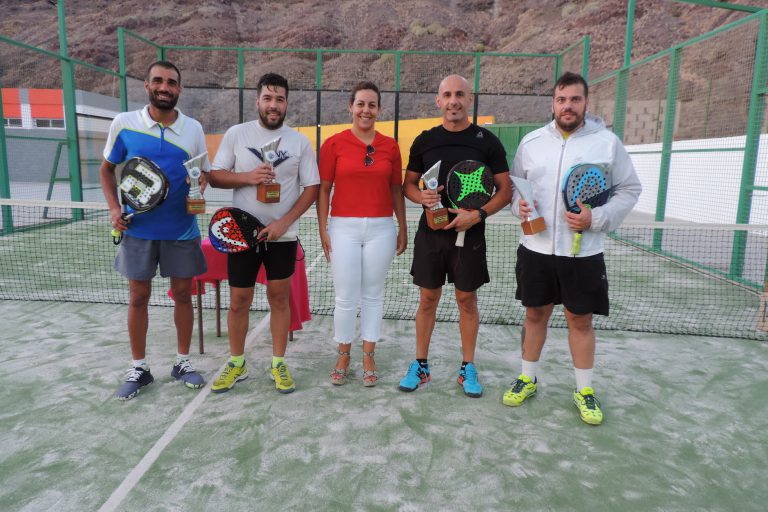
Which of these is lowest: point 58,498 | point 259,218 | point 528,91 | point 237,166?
point 58,498

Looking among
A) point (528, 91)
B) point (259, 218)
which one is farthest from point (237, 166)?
point (528, 91)

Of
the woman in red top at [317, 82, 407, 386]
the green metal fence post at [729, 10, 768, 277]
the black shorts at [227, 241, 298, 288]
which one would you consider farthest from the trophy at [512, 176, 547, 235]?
the green metal fence post at [729, 10, 768, 277]

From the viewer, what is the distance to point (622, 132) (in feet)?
33.2

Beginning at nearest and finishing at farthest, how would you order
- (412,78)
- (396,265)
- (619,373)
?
(619,373)
(396,265)
(412,78)

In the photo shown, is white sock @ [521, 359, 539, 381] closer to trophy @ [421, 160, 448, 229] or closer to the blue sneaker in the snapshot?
the blue sneaker

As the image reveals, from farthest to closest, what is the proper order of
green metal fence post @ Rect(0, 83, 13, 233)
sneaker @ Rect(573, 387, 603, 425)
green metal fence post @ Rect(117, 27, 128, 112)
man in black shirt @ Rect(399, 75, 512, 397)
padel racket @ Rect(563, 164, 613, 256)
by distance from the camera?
green metal fence post @ Rect(117, 27, 128, 112)
green metal fence post @ Rect(0, 83, 13, 233)
man in black shirt @ Rect(399, 75, 512, 397)
sneaker @ Rect(573, 387, 603, 425)
padel racket @ Rect(563, 164, 613, 256)

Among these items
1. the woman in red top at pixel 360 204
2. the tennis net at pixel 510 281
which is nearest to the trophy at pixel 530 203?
the woman in red top at pixel 360 204

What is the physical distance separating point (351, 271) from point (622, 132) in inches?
332

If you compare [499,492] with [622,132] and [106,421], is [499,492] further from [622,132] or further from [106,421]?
[622,132]

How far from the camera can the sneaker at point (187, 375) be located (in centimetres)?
345

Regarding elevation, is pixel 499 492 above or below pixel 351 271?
below

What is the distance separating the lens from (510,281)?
673 cm

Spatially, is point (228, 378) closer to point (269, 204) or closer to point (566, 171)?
point (269, 204)

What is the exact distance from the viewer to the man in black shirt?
3.17m
